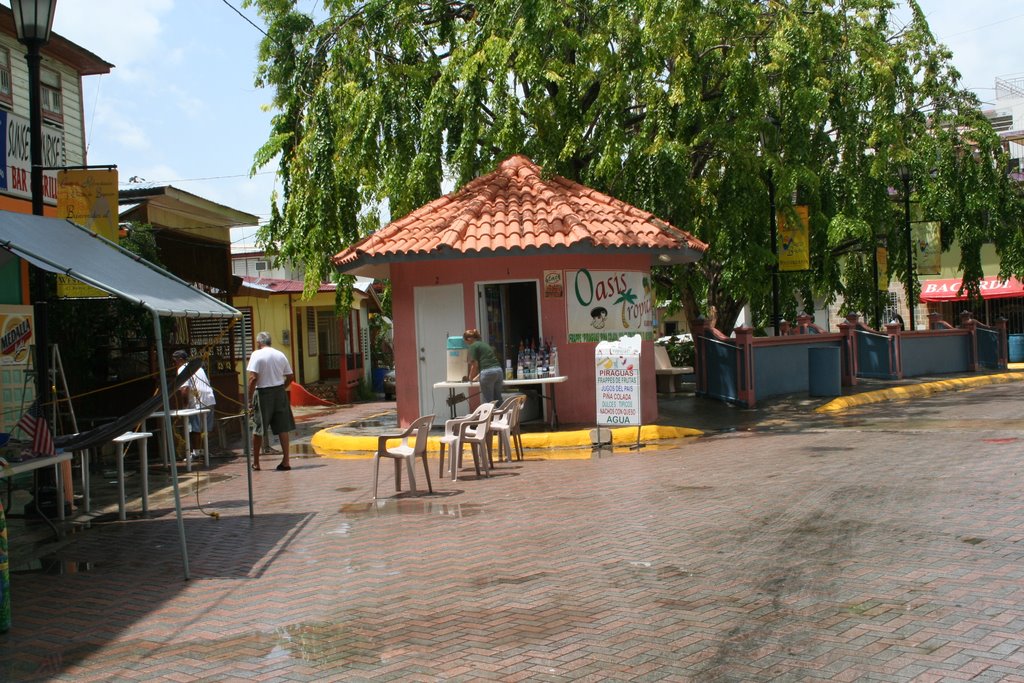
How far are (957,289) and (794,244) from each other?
24.4 meters

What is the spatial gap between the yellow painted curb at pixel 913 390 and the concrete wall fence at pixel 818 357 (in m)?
0.74

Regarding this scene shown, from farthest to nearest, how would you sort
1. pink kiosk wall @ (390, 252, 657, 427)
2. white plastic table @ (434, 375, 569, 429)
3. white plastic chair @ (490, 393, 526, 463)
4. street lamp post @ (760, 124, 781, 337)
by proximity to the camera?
street lamp post @ (760, 124, 781, 337)
pink kiosk wall @ (390, 252, 657, 427)
white plastic table @ (434, 375, 569, 429)
white plastic chair @ (490, 393, 526, 463)

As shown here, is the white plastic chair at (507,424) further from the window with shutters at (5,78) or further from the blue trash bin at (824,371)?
the blue trash bin at (824,371)

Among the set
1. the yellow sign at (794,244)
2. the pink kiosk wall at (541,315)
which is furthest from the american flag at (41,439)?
the yellow sign at (794,244)

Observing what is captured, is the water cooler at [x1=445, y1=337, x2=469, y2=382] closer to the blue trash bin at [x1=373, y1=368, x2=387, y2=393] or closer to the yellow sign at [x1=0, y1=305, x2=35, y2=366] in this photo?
the yellow sign at [x1=0, y1=305, x2=35, y2=366]

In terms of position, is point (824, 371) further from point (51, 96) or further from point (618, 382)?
point (51, 96)

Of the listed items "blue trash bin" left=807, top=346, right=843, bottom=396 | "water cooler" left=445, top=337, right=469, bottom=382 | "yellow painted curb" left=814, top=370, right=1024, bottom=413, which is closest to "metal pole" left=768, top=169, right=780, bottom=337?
"blue trash bin" left=807, top=346, right=843, bottom=396

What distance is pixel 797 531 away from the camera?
8570 mm

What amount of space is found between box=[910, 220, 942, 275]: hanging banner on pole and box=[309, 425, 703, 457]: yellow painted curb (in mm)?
13664

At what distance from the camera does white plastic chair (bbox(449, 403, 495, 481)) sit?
505 inches

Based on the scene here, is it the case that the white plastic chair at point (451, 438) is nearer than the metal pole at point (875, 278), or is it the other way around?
the white plastic chair at point (451, 438)

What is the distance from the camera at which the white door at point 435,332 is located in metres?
17.3

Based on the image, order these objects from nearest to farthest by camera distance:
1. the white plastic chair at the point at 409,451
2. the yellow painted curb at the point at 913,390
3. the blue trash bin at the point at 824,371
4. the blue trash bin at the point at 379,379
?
the white plastic chair at the point at 409,451 < the yellow painted curb at the point at 913,390 < the blue trash bin at the point at 824,371 < the blue trash bin at the point at 379,379

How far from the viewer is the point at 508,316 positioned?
18688mm
